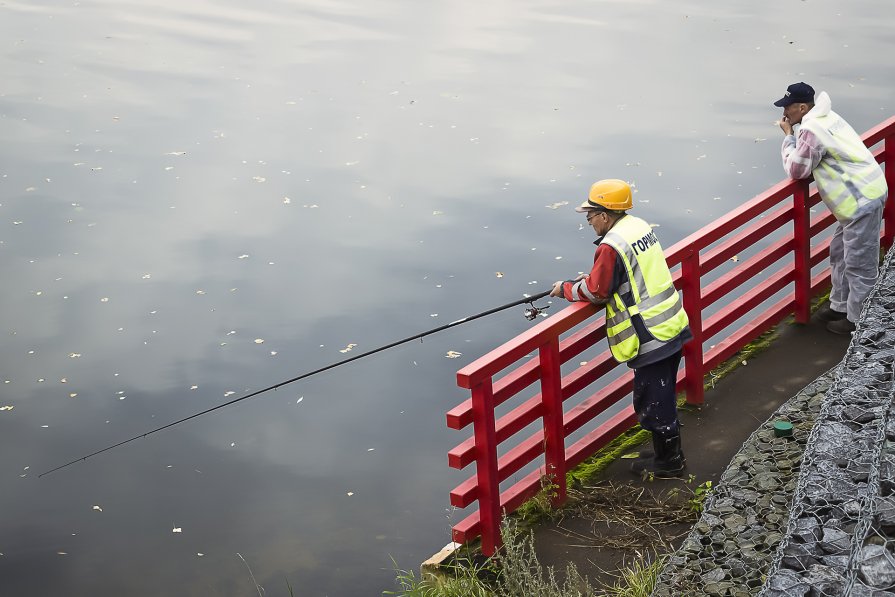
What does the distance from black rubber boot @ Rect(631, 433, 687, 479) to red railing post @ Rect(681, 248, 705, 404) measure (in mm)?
828

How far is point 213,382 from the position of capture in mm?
12555

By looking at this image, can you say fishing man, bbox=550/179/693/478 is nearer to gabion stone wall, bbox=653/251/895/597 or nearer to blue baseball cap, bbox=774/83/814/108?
gabion stone wall, bbox=653/251/895/597

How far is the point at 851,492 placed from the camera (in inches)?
192

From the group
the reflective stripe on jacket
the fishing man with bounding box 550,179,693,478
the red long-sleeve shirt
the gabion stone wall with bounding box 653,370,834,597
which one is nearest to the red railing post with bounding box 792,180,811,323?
the reflective stripe on jacket

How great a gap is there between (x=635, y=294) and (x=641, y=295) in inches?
1.5

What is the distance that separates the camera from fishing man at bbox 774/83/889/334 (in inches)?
339

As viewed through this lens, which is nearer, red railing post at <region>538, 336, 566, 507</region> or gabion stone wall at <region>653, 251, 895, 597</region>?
gabion stone wall at <region>653, 251, 895, 597</region>

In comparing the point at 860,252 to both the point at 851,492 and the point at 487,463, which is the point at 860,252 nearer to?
the point at 487,463

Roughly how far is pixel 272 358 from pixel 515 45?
12.8 metres

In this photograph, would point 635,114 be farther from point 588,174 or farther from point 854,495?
point 854,495

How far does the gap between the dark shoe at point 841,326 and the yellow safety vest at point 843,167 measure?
910 mm

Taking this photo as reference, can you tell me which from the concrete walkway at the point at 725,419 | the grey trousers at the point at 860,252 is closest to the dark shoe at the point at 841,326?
the concrete walkway at the point at 725,419

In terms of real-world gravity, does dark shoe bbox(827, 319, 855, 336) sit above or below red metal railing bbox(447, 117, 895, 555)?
below

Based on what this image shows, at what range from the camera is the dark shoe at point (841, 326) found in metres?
9.18
